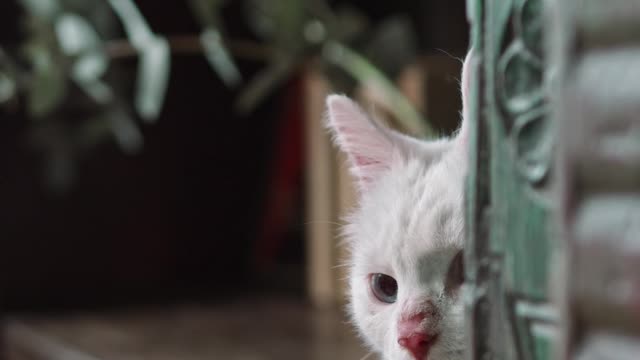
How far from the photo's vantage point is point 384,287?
16.6 inches

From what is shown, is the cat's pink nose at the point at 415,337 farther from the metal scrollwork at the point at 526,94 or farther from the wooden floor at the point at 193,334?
the wooden floor at the point at 193,334

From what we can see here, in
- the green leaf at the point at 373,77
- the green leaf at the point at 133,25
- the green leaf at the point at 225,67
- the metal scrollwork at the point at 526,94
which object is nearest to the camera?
the metal scrollwork at the point at 526,94

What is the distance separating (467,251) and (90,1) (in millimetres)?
822

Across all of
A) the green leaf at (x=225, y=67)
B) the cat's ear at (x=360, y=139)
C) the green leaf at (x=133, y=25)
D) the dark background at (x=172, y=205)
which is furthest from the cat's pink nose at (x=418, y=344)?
the dark background at (x=172, y=205)

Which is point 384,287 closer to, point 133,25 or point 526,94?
point 526,94


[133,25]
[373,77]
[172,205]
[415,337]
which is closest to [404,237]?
[415,337]

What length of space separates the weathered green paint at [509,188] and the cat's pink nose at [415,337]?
0.28 feet

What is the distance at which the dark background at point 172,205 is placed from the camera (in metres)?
1.51

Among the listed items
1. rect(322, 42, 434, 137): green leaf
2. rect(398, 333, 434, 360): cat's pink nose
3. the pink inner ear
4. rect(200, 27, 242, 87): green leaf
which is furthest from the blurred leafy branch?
rect(398, 333, 434, 360): cat's pink nose

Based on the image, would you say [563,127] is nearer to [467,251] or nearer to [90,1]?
[467,251]

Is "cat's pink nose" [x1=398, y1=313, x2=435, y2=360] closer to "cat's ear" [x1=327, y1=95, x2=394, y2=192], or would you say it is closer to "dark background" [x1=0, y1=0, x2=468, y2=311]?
"cat's ear" [x1=327, y1=95, x2=394, y2=192]

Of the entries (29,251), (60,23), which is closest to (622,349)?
(60,23)

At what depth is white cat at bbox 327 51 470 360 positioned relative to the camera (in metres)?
0.36

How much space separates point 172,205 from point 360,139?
120 cm
